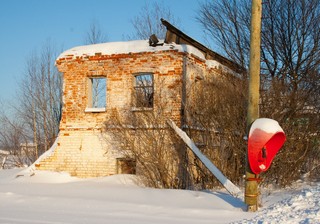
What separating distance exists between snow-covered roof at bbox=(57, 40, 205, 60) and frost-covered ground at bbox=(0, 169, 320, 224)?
4.75 meters

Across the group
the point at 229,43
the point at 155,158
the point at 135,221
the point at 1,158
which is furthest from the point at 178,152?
the point at 1,158

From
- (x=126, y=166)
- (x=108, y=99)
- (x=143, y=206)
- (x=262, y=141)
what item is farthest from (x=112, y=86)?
(x=262, y=141)

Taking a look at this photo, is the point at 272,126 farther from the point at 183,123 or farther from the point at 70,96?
the point at 70,96

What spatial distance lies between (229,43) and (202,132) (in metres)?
9.20

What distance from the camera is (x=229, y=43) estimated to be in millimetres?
19703

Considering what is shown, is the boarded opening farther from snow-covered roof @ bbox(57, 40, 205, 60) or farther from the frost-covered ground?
snow-covered roof @ bbox(57, 40, 205, 60)

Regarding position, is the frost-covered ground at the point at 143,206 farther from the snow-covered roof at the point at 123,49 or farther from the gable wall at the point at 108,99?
the snow-covered roof at the point at 123,49

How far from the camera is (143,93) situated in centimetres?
1305

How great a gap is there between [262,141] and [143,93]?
259 inches

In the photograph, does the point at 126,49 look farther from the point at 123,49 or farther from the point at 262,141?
the point at 262,141

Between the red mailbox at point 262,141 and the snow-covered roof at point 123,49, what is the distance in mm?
5991

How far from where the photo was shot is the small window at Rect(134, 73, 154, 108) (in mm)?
12672

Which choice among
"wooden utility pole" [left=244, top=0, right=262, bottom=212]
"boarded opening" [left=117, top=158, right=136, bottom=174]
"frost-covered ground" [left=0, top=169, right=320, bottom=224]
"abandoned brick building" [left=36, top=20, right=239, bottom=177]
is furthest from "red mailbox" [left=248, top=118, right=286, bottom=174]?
"boarded opening" [left=117, top=158, right=136, bottom=174]

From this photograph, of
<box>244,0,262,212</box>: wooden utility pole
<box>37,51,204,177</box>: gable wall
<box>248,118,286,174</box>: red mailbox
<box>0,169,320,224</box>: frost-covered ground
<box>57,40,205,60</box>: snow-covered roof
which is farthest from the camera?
<box>57,40,205,60</box>: snow-covered roof
